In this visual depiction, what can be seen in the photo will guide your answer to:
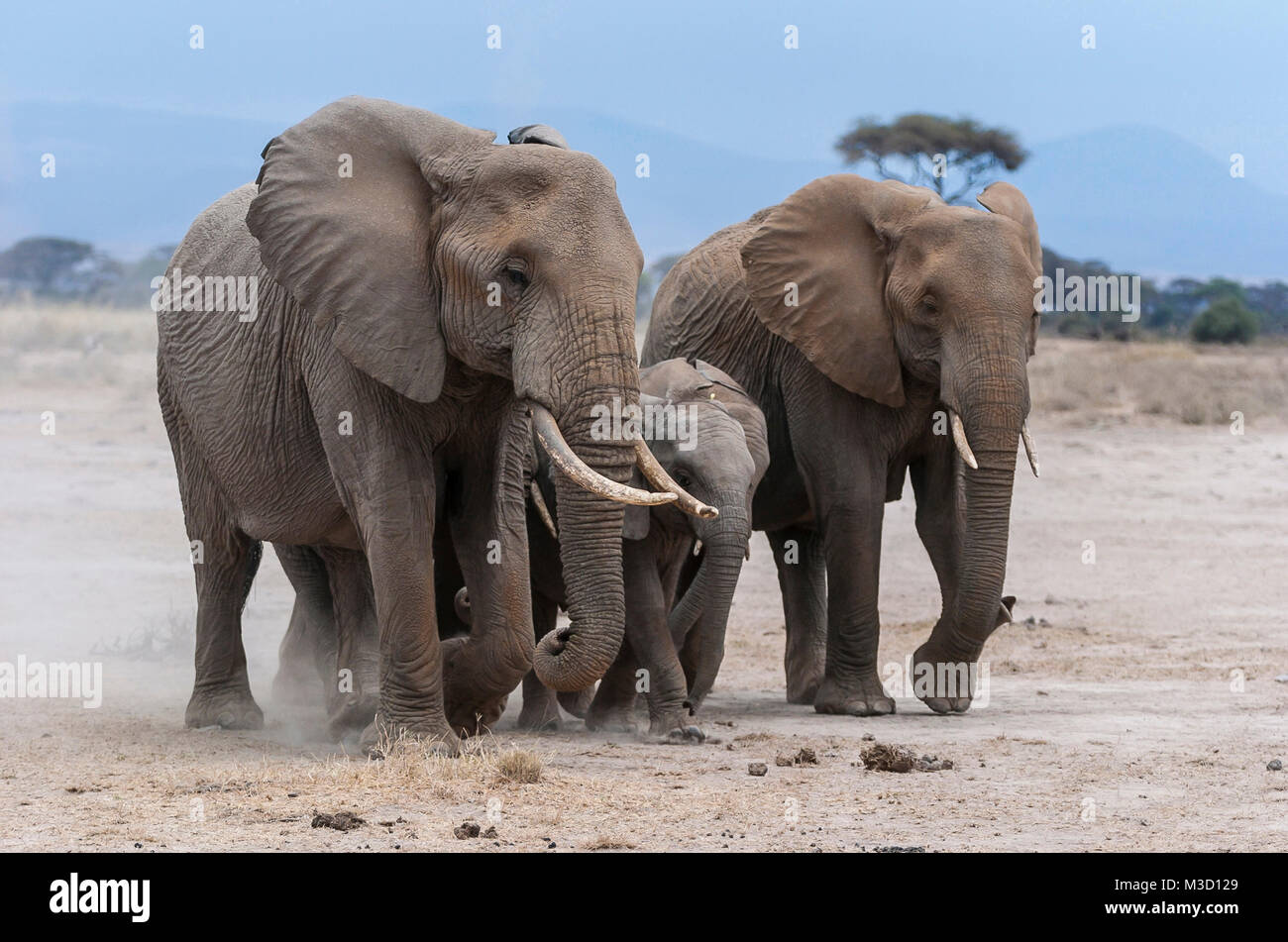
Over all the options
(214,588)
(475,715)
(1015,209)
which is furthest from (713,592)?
(1015,209)

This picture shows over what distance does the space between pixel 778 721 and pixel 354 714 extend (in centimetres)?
215

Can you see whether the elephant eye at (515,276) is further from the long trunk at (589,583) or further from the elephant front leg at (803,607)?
the elephant front leg at (803,607)

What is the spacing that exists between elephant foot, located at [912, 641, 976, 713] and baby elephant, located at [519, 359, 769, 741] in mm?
1195

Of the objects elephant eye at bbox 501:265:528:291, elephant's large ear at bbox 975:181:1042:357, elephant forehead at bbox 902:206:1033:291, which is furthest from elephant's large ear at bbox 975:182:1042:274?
elephant eye at bbox 501:265:528:291

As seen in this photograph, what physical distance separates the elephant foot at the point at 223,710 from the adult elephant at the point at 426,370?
1022 millimetres

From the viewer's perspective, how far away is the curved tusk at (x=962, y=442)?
362 inches

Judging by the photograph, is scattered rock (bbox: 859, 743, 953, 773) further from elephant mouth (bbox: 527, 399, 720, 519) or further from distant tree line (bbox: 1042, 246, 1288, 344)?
distant tree line (bbox: 1042, 246, 1288, 344)

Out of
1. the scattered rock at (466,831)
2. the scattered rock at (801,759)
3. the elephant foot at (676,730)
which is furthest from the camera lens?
the elephant foot at (676,730)

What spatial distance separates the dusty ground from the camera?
6633 millimetres

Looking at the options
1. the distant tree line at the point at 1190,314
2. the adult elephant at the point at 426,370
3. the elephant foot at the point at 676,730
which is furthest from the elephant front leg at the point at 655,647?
Result: the distant tree line at the point at 1190,314

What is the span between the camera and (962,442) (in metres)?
9.27

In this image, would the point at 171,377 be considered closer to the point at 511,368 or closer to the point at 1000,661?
the point at 511,368

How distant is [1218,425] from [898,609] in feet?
32.8

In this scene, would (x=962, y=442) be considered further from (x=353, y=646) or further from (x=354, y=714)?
(x=354, y=714)
